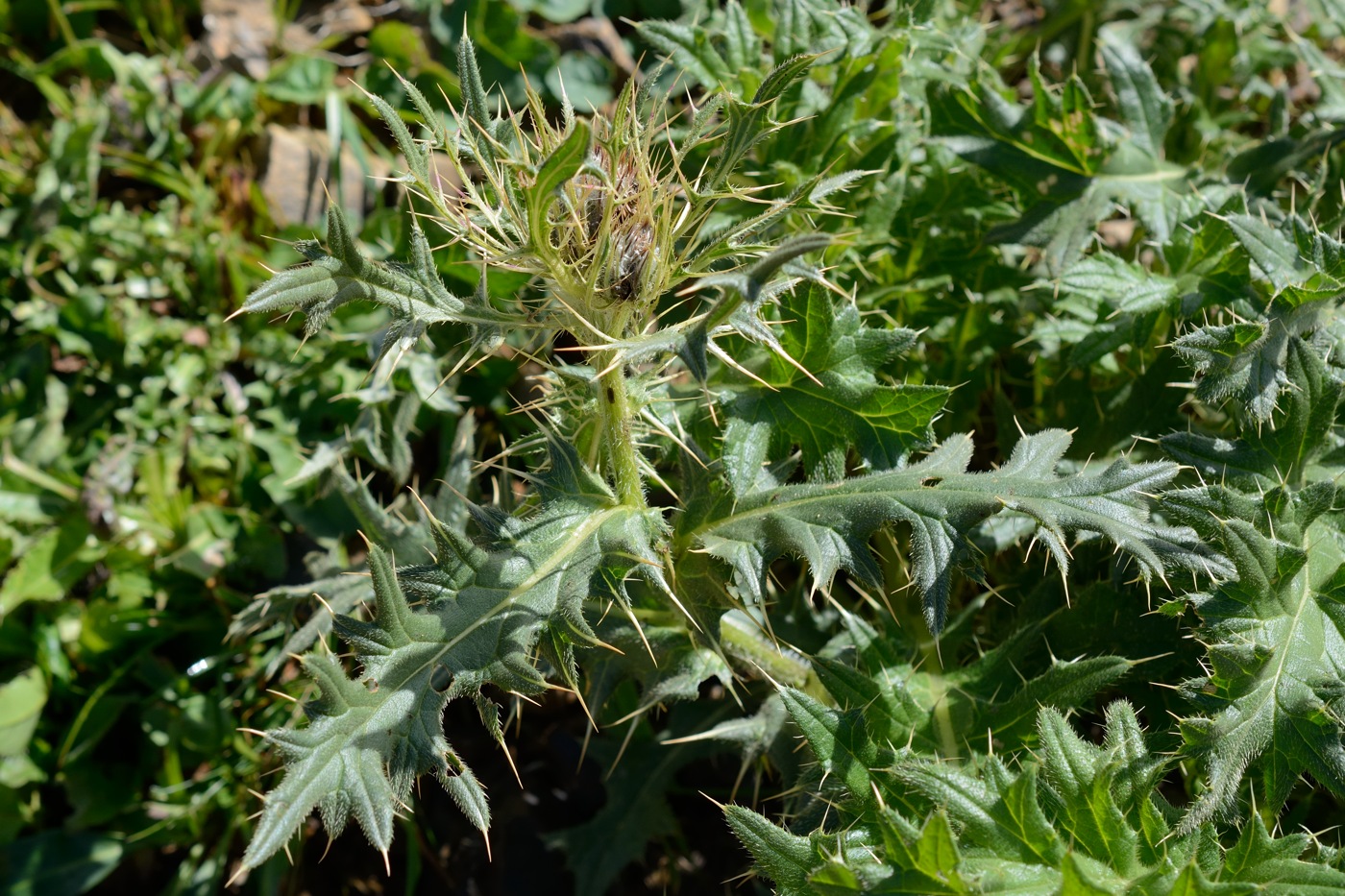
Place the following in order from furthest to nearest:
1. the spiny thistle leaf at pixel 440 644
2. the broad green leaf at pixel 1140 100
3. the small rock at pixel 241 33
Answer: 1. the small rock at pixel 241 33
2. the broad green leaf at pixel 1140 100
3. the spiny thistle leaf at pixel 440 644

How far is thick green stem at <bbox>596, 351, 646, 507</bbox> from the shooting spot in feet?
5.76

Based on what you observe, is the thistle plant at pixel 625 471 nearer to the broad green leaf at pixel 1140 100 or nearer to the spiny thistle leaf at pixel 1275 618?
the spiny thistle leaf at pixel 1275 618

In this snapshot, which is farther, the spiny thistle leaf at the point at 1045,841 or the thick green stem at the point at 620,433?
the thick green stem at the point at 620,433

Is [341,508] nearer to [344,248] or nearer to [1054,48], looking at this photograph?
[344,248]

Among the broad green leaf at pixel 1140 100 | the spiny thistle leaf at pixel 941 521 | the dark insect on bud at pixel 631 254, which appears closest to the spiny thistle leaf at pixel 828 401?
the spiny thistle leaf at pixel 941 521

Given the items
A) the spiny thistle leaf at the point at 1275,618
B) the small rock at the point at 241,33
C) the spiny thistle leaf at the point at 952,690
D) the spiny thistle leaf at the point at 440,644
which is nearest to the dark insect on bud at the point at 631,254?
the spiny thistle leaf at the point at 440,644

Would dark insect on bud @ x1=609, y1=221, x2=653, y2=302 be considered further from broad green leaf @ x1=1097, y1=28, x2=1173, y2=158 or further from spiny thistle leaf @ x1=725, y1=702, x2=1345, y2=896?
broad green leaf @ x1=1097, y1=28, x2=1173, y2=158

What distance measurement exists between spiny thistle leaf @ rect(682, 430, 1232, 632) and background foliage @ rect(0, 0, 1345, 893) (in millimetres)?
23

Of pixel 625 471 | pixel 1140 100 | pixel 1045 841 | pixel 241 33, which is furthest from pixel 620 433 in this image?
pixel 241 33

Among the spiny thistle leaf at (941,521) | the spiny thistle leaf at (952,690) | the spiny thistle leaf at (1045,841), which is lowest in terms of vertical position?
the spiny thistle leaf at (952,690)

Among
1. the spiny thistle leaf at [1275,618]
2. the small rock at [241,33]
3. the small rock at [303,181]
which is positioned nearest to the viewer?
the spiny thistle leaf at [1275,618]

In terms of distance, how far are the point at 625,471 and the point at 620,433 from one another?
76 millimetres

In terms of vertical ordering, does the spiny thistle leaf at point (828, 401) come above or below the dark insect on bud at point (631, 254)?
below

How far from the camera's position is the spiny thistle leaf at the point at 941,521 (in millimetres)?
1765
